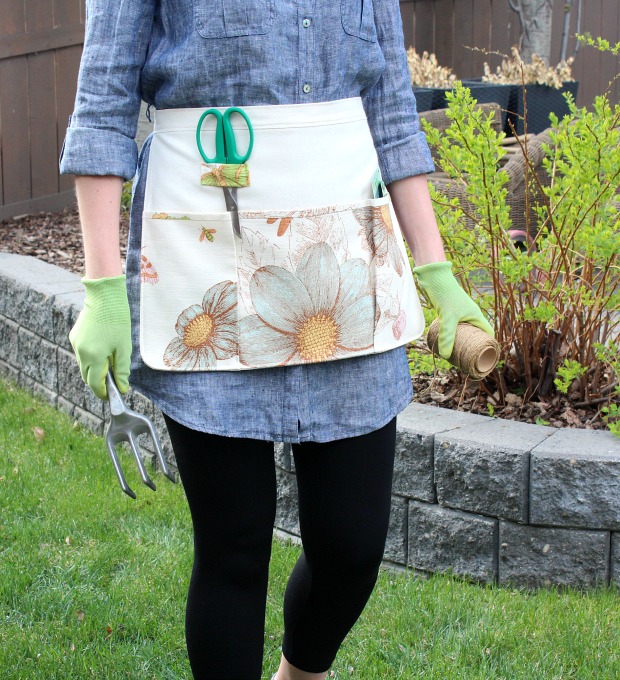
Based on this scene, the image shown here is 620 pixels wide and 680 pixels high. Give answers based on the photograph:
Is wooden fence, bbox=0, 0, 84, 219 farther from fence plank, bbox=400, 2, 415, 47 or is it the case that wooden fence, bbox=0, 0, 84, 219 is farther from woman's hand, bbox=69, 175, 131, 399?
woman's hand, bbox=69, 175, 131, 399

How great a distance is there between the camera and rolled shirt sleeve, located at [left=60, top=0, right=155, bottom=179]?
62.1 inches

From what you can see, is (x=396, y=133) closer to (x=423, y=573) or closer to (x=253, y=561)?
(x=253, y=561)

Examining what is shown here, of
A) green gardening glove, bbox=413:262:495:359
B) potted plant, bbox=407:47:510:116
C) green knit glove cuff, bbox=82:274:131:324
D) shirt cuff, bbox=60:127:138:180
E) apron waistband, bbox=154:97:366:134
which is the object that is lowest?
potted plant, bbox=407:47:510:116

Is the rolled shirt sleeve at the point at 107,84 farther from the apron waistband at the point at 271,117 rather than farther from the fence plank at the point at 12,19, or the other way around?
the fence plank at the point at 12,19

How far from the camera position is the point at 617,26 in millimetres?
10180

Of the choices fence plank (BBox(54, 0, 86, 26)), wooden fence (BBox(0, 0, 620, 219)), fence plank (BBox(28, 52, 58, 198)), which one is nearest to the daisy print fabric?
wooden fence (BBox(0, 0, 620, 219))

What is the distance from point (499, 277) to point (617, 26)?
800cm

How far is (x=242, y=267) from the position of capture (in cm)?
161

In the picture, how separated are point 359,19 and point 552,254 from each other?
5.10 feet

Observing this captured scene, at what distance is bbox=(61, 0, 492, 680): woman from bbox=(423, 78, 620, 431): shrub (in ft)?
4.06

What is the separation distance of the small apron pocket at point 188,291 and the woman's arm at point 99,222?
51 mm

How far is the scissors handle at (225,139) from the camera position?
1587 mm

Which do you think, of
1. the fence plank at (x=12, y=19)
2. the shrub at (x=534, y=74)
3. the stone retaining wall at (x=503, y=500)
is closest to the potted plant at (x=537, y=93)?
the shrub at (x=534, y=74)

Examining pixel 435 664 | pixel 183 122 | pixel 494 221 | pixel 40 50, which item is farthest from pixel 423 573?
pixel 40 50
